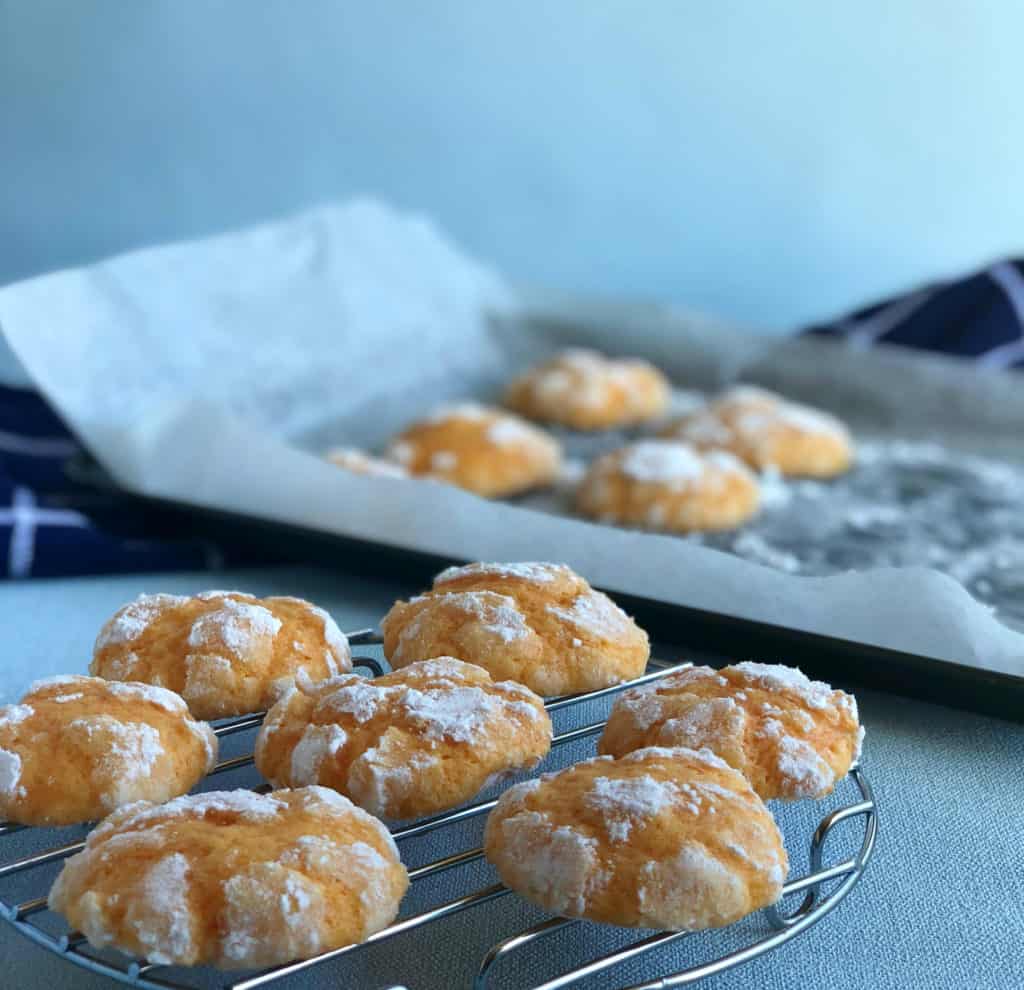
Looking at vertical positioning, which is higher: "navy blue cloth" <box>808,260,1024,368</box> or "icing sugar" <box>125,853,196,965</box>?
"icing sugar" <box>125,853,196,965</box>

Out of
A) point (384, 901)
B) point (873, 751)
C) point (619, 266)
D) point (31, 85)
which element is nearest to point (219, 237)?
point (31, 85)

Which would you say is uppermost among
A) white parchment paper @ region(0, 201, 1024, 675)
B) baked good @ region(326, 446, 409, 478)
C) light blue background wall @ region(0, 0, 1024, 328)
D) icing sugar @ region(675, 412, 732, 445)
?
light blue background wall @ region(0, 0, 1024, 328)

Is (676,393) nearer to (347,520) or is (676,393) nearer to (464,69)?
(464,69)

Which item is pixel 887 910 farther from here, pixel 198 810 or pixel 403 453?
pixel 403 453

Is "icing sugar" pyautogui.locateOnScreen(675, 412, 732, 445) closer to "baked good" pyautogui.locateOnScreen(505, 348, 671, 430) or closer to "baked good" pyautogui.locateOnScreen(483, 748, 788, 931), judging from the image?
"baked good" pyautogui.locateOnScreen(505, 348, 671, 430)

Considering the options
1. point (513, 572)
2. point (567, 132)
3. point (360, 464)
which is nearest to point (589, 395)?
point (360, 464)

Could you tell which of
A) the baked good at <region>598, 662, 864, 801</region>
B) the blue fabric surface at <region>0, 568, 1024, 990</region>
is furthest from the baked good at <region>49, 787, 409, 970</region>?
the baked good at <region>598, 662, 864, 801</region>

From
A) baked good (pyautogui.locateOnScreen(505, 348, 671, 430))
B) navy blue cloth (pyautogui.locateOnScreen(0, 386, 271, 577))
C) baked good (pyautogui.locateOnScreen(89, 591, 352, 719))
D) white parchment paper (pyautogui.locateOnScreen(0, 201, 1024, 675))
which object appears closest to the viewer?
baked good (pyautogui.locateOnScreen(89, 591, 352, 719))
